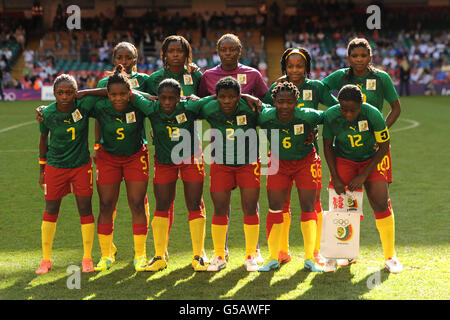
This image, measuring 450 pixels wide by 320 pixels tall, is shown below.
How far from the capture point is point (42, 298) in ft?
15.1

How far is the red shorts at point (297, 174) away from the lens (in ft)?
17.5

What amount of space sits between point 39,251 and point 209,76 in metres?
2.27

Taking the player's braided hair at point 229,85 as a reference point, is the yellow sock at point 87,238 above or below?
below

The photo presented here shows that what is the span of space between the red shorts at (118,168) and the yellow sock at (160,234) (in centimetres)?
39

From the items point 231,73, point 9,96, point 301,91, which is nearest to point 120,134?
point 231,73

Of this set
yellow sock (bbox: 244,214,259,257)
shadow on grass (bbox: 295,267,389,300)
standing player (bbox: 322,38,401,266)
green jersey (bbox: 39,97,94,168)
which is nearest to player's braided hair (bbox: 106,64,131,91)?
green jersey (bbox: 39,97,94,168)

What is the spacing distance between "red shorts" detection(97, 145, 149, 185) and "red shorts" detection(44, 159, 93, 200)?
125 mm

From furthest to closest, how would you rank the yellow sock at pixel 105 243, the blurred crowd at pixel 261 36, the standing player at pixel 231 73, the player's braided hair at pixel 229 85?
the blurred crowd at pixel 261 36 < the standing player at pixel 231 73 < the yellow sock at pixel 105 243 < the player's braided hair at pixel 229 85

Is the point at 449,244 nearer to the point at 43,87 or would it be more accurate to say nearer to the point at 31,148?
the point at 31,148

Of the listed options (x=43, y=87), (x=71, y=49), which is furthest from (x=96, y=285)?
(x=71, y=49)

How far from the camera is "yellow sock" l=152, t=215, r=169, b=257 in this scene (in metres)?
5.44

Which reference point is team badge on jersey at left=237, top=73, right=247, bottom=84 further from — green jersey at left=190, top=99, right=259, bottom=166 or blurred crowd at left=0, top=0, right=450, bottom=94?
blurred crowd at left=0, top=0, right=450, bottom=94

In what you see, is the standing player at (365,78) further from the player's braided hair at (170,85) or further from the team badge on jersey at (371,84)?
the player's braided hair at (170,85)

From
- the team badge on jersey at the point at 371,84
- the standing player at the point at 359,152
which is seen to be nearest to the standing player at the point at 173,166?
the standing player at the point at 359,152
